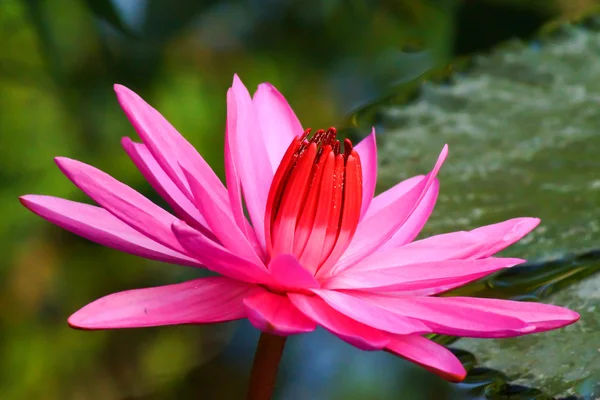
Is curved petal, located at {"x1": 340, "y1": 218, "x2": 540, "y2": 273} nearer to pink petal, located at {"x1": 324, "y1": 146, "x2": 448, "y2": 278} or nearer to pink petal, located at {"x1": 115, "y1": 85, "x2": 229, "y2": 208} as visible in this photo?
pink petal, located at {"x1": 324, "y1": 146, "x2": 448, "y2": 278}

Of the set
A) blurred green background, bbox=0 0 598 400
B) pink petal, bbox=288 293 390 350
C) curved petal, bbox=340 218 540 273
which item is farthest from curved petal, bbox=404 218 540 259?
blurred green background, bbox=0 0 598 400

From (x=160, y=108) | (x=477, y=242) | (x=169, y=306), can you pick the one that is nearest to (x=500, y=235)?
(x=477, y=242)

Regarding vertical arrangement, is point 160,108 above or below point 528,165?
above

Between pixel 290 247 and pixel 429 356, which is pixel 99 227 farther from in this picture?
pixel 429 356

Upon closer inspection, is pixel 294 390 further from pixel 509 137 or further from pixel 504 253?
pixel 509 137

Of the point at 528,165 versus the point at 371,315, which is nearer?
the point at 371,315
